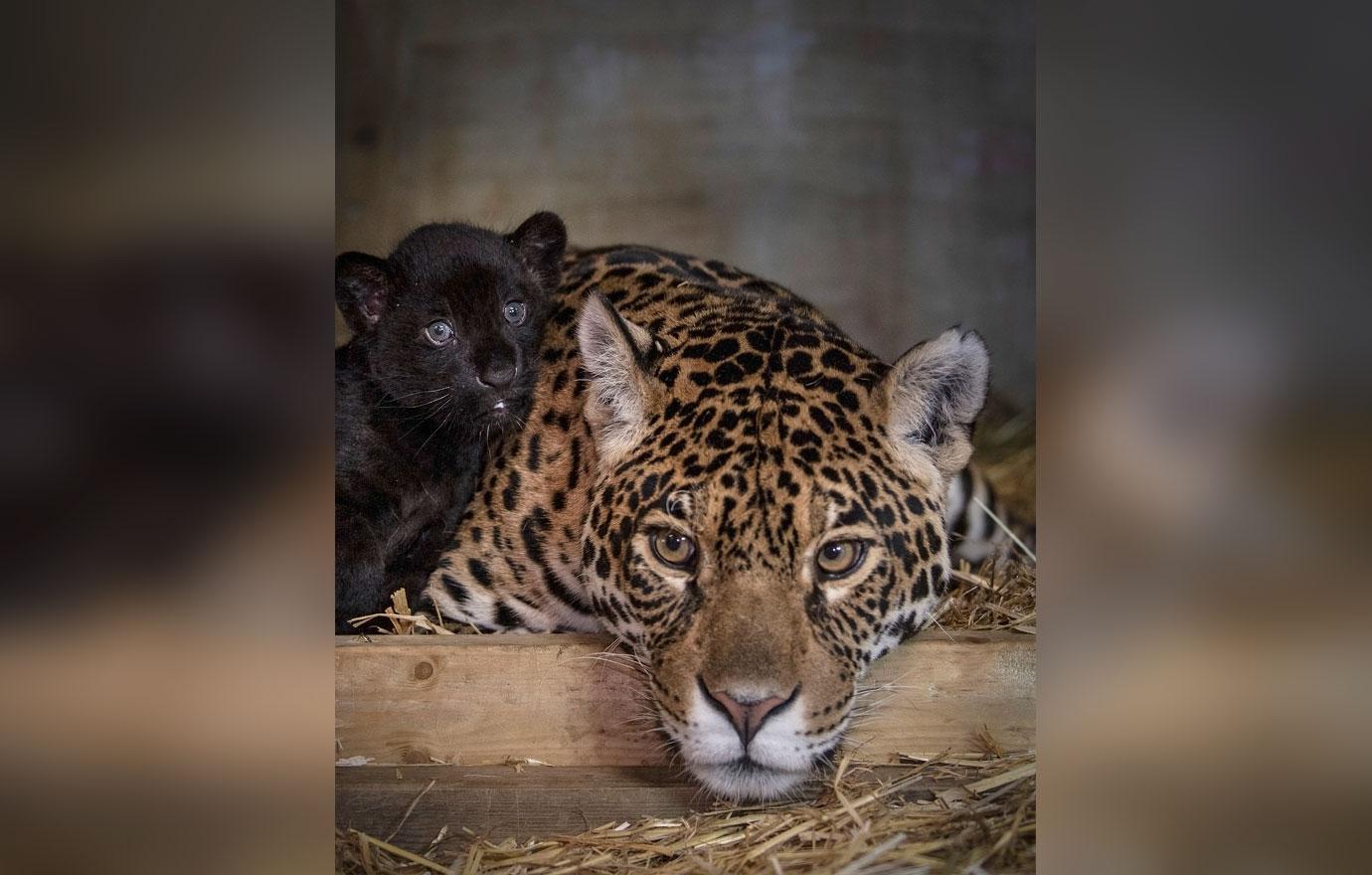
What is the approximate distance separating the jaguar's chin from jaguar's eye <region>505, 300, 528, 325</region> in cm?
156

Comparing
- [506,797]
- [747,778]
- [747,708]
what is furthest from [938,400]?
[506,797]

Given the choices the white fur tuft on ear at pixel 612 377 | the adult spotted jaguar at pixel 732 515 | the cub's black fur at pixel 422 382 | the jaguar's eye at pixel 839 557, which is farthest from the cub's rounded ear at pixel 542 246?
the jaguar's eye at pixel 839 557

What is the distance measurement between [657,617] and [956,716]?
3.00 ft

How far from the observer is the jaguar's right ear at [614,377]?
3205mm

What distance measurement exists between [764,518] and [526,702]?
87 centimetres

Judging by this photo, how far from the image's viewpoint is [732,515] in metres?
2.96

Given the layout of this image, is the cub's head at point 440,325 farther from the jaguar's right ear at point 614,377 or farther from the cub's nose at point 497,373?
the jaguar's right ear at point 614,377

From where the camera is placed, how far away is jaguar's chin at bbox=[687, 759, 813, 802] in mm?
2781

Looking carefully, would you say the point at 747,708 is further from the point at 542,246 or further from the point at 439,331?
the point at 542,246
